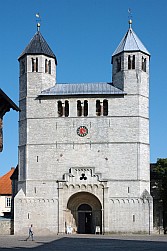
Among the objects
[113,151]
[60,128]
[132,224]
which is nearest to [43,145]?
[60,128]

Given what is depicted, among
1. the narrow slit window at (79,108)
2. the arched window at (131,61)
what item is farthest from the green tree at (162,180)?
the arched window at (131,61)

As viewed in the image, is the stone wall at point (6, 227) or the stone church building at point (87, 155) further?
the stone wall at point (6, 227)

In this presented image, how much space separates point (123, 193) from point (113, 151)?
3.94 meters

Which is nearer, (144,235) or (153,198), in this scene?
(144,235)

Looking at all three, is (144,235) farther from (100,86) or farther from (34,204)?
(100,86)

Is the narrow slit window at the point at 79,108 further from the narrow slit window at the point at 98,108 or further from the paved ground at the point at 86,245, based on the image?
the paved ground at the point at 86,245

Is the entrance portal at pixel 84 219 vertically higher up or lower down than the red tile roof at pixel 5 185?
lower down

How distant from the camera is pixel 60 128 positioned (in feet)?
184

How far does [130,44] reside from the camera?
5775 centimetres

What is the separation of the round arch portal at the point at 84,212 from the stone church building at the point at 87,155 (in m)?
0.09

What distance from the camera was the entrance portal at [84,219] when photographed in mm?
57156

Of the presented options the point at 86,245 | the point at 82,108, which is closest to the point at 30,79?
the point at 82,108

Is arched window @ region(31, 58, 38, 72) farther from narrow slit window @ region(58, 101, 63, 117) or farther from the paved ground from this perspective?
the paved ground

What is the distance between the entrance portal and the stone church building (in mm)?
96
